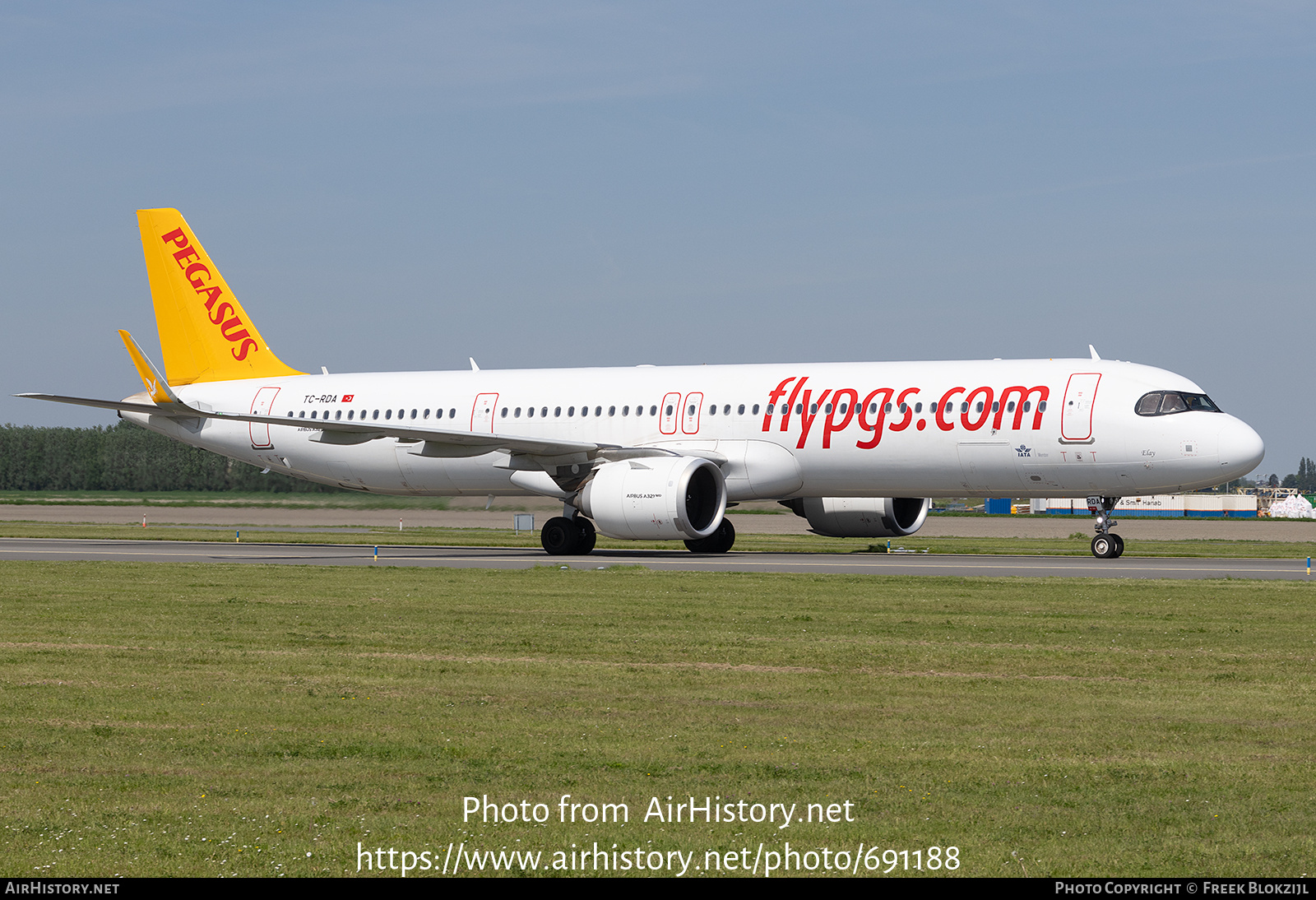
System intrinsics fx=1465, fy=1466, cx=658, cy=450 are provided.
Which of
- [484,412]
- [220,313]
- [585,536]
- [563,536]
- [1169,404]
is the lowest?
[563,536]

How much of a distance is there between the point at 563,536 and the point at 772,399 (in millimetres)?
5396

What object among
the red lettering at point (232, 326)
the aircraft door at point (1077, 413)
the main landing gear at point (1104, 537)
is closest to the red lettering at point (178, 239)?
the red lettering at point (232, 326)

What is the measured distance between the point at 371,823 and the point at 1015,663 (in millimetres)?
7578

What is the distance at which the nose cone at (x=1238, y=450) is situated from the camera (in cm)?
2831

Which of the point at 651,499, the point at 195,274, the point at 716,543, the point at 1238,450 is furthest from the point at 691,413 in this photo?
the point at 195,274

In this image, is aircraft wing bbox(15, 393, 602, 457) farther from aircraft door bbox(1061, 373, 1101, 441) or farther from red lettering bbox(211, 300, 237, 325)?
aircraft door bbox(1061, 373, 1101, 441)

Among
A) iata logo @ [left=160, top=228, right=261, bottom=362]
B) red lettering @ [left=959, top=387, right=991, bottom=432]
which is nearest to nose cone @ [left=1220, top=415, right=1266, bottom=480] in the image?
red lettering @ [left=959, top=387, right=991, bottom=432]

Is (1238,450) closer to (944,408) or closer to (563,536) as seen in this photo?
(944,408)

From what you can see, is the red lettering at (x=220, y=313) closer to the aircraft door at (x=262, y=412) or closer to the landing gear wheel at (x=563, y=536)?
the aircraft door at (x=262, y=412)

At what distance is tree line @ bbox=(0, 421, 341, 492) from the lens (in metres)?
48.9

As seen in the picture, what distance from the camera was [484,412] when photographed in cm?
3516

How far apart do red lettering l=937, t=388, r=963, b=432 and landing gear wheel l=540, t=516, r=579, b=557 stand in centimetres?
783

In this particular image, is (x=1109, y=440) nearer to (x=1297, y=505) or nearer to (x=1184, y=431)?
(x=1184, y=431)

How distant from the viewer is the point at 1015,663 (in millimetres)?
13203
